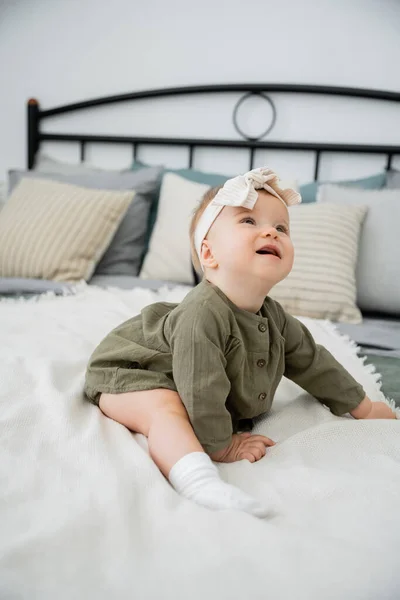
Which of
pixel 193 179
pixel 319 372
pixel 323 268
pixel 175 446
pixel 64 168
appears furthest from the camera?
pixel 64 168

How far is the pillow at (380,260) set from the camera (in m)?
1.64

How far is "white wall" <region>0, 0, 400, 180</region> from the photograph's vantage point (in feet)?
7.01

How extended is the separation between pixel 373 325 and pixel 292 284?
245mm

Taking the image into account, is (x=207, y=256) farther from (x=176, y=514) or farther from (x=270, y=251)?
(x=176, y=514)

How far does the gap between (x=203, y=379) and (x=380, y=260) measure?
105 centimetres

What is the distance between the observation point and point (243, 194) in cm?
83

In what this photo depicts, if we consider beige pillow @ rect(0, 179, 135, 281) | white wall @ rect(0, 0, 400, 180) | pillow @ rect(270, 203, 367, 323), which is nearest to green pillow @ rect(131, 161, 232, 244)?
beige pillow @ rect(0, 179, 135, 281)

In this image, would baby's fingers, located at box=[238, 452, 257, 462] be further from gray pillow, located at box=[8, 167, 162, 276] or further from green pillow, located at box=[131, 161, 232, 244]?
green pillow, located at box=[131, 161, 232, 244]

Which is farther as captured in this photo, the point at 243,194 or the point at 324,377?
the point at 324,377

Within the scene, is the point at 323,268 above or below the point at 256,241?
below

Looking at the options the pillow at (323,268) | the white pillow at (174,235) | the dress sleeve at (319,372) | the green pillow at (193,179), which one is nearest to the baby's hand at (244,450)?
the dress sleeve at (319,372)

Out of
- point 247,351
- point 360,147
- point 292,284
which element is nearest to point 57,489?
point 247,351

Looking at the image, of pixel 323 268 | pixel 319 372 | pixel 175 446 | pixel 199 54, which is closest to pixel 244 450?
pixel 175 446

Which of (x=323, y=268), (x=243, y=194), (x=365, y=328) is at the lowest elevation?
(x=365, y=328)
